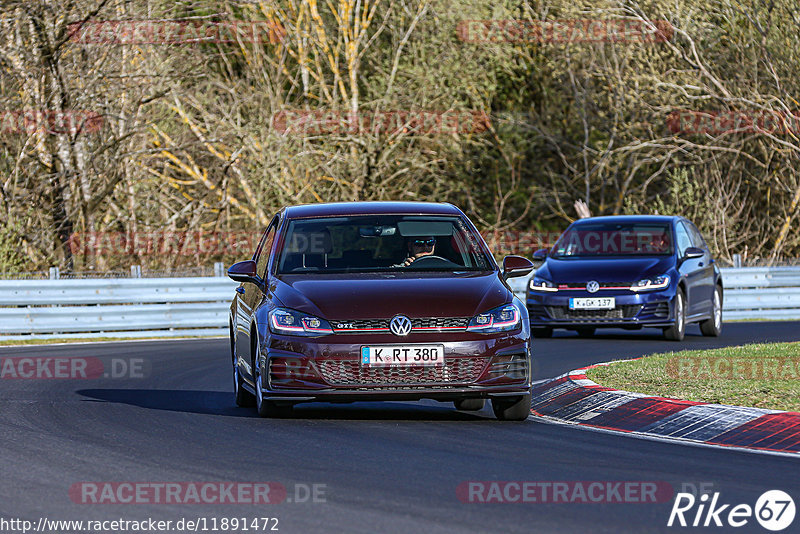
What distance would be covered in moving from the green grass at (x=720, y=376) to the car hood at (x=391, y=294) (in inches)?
70.9

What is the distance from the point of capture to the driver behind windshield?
1141 centimetres

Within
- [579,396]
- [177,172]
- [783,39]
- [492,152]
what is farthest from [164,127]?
[579,396]

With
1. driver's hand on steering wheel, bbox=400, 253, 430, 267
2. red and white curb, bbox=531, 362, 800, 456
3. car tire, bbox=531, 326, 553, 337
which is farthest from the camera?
car tire, bbox=531, 326, 553, 337

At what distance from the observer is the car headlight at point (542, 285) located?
19.9 metres

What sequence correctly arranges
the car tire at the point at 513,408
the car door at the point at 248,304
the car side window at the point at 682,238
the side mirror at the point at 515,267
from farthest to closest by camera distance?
1. the car side window at the point at 682,238
2. the side mirror at the point at 515,267
3. the car door at the point at 248,304
4. the car tire at the point at 513,408

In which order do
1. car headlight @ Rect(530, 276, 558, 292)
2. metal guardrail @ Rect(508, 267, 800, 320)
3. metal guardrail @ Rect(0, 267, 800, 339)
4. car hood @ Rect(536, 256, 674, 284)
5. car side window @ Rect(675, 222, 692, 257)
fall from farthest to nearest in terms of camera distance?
metal guardrail @ Rect(508, 267, 800, 320)
metal guardrail @ Rect(0, 267, 800, 339)
car side window @ Rect(675, 222, 692, 257)
car headlight @ Rect(530, 276, 558, 292)
car hood @ Rect(536, 256, 674, 284)

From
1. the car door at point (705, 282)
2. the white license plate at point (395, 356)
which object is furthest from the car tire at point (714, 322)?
the white license plate at point (395, 356)

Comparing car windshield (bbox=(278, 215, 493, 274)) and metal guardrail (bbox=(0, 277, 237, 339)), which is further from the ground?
car windshield (bbox=(278, 215, 493, 274))

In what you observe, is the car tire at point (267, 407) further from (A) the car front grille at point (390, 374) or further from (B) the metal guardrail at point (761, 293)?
(B) the metal guardrail at point (761, 293)

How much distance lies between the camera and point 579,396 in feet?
38.5

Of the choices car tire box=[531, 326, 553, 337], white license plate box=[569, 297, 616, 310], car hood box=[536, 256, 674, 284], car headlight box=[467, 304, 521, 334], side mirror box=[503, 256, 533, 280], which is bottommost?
car tire box=[531, 326, 553, 337]

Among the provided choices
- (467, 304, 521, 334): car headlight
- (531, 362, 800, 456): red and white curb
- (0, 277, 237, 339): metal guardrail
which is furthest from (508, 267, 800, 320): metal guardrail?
(467, 304, 521, 334): car headlight

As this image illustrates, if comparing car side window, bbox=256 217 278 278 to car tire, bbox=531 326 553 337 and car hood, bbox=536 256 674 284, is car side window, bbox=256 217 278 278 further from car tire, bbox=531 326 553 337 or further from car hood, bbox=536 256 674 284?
car tire, bbox=531 326 553 337

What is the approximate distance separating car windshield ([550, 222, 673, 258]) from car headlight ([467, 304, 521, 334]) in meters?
10.1
